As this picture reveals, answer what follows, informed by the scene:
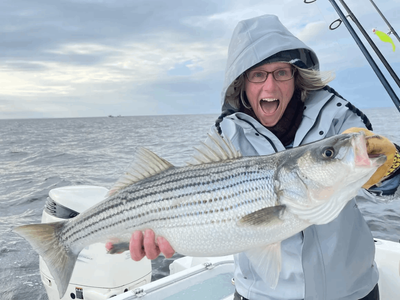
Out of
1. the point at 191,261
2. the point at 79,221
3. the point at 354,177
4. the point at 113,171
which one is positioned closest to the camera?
the point at 354,177

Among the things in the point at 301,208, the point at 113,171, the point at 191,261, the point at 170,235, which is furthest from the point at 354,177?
the point at 113,171

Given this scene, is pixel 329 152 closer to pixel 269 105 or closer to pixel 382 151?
pixel 382 151

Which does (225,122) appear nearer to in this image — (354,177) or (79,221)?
(354,177)

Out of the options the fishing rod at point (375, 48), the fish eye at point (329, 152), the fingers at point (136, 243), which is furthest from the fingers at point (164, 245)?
the fishing rod at point (375, 48)

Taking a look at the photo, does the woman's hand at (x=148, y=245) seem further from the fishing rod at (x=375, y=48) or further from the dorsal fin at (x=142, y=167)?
the fishing rod at (x=375, y=48)

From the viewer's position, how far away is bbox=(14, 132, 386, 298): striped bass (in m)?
2.26

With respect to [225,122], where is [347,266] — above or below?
below

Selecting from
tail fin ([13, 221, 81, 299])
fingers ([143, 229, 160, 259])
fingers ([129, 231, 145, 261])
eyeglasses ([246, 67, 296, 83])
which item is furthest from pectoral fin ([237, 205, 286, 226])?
tail fin ([13, 221, 81, 299])

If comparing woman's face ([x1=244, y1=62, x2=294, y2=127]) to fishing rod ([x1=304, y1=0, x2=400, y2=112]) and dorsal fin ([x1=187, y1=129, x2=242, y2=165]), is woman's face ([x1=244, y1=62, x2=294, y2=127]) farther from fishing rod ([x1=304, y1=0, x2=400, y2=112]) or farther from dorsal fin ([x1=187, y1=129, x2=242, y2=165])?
fishing rod ([x1=304, y1=0, x2=400, y2=112])

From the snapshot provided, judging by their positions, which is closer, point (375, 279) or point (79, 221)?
point (375, 279)

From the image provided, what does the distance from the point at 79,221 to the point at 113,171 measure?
15.5 m

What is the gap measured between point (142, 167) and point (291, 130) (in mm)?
1440

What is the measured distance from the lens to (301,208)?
2.31m

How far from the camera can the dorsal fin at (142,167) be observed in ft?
9.23
